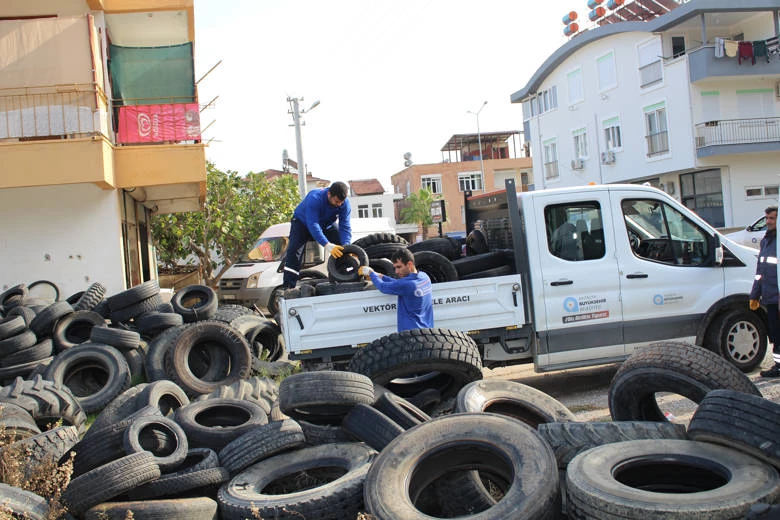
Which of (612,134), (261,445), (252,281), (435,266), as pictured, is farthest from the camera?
(612,134)

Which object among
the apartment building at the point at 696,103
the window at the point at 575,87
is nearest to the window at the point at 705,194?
the apartment building at the point at 696,103

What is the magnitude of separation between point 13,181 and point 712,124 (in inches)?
1195

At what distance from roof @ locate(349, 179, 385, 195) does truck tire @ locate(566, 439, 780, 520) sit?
76269 millimetres

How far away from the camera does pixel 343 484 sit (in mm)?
4199

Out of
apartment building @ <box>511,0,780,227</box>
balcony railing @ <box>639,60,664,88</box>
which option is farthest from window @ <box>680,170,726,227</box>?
balcony railing @ <box>639,60,664,88</box>

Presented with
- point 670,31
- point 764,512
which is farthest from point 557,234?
point 670,31

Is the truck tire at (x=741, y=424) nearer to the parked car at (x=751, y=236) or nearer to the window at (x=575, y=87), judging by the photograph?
the parked car at (x=751, y=236)

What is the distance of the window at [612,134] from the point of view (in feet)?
126

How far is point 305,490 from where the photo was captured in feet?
15.0

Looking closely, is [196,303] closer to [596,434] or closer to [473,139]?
[596,434]

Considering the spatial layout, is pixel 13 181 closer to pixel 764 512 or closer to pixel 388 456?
pixel 388 456

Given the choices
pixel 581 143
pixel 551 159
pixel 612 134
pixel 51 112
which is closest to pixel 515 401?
pixel 51 112

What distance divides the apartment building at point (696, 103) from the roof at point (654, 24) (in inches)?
1.9

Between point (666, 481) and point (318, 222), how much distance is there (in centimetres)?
535
